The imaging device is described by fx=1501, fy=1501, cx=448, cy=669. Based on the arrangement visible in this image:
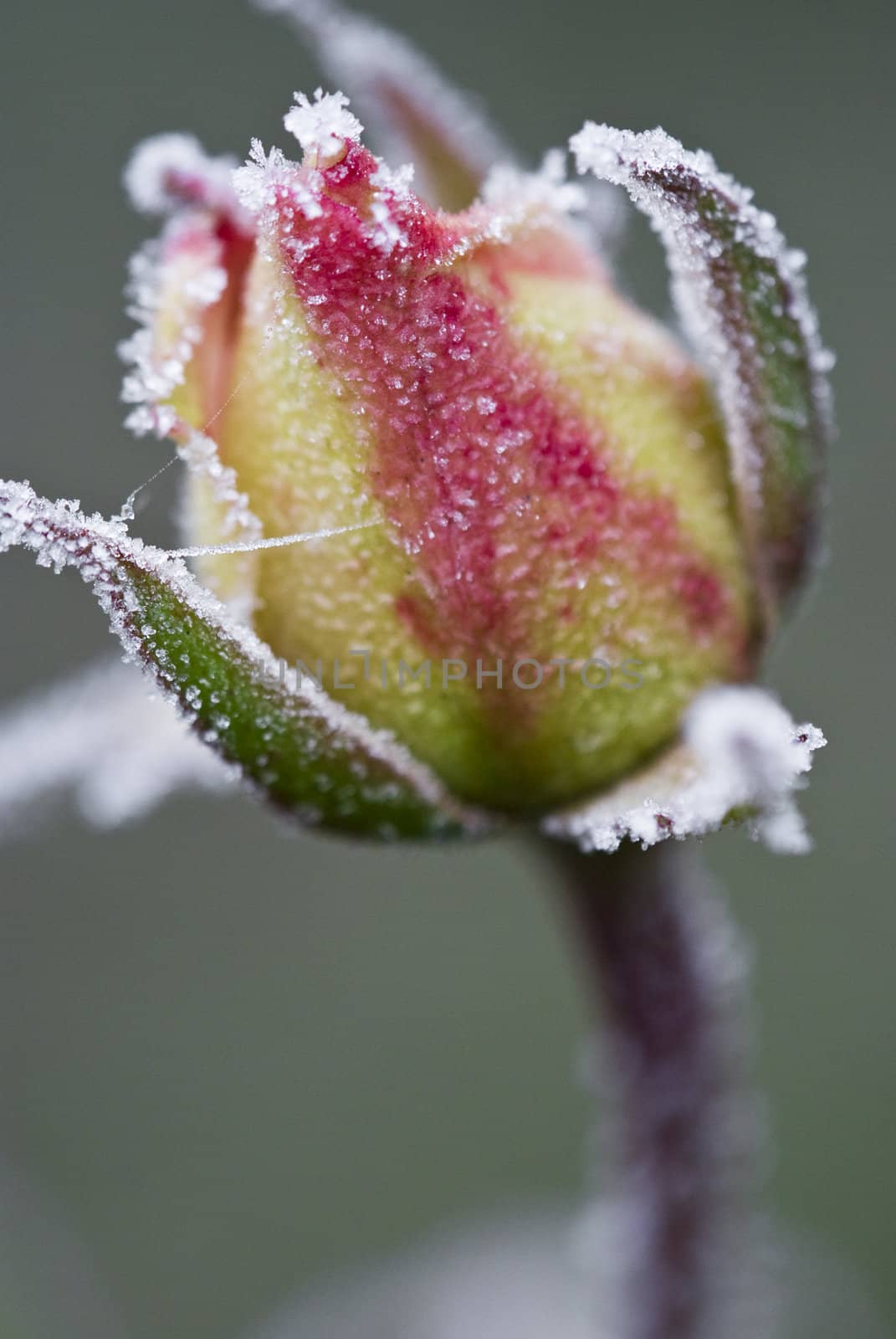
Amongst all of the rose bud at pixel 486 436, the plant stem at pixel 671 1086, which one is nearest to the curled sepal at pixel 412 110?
the rose bud at pixel 486 436

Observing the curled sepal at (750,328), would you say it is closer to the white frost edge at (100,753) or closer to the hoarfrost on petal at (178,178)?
the hoarfrost on petal at (178,178)

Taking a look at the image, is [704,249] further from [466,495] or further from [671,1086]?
[671,1086]

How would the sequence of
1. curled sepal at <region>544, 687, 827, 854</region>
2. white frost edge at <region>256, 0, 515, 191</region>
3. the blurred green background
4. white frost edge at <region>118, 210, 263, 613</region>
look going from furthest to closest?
the blurred green background, white frost edge at <region>256, 0, 515, 191</region>, white frost edge at <region>118, 210, 263, 613</region>, curled sepal at <region>544, 687, 827, 854</region>

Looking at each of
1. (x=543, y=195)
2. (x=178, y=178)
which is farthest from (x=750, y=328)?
(x=178, y=178)

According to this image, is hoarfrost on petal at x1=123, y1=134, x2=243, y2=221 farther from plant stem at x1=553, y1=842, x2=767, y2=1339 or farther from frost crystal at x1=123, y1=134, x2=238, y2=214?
plant stem at x1=553, y1=842, x2=767, y2=1339

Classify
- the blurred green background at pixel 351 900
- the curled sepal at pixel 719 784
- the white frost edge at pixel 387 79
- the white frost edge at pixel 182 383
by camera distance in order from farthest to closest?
the blurred green background at pixel 351 900 → the white frost edge at pixel 387 79 → the white frost edge at pixel 182 383 → the curled sepal at pixel 719 784

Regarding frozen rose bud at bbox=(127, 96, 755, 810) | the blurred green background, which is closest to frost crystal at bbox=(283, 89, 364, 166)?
frozen rose bud at bbox=(127, 96, 755, 810)
